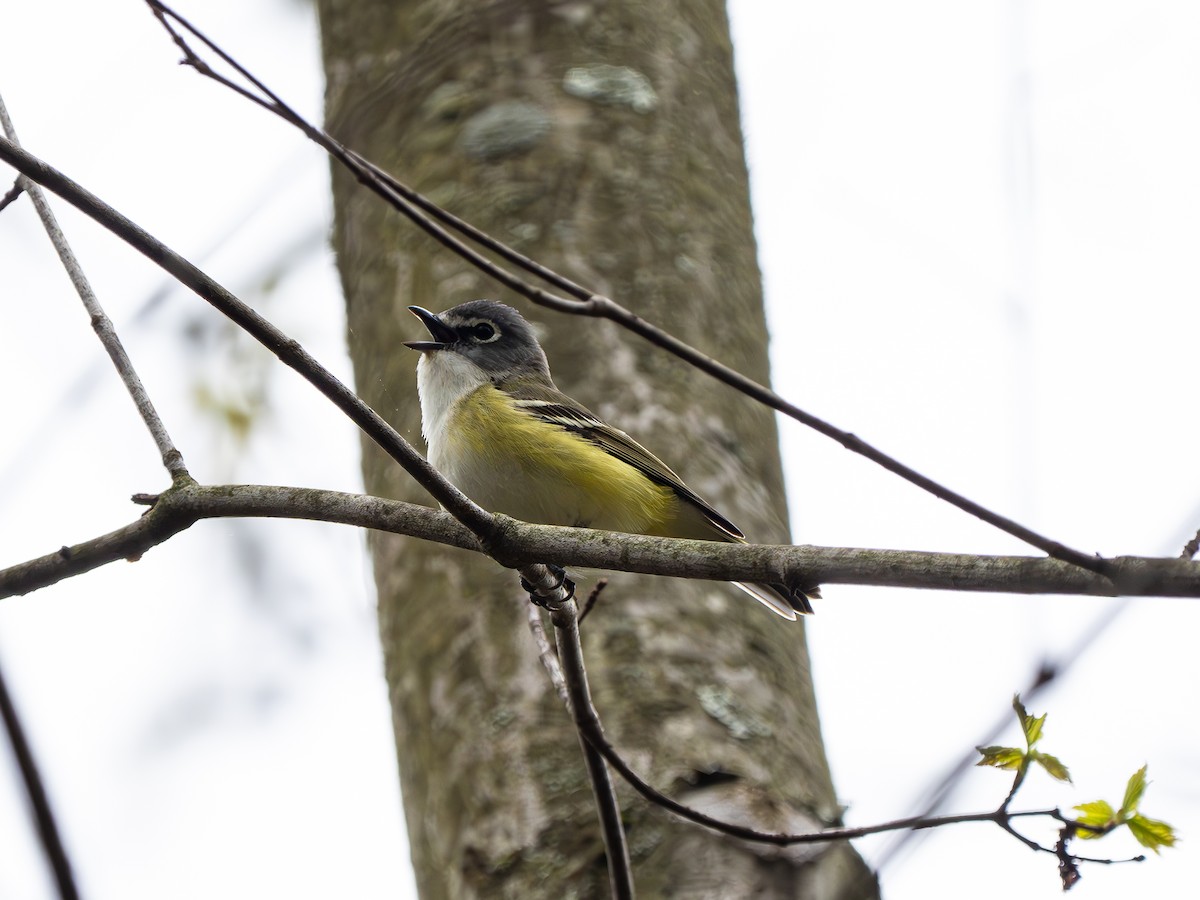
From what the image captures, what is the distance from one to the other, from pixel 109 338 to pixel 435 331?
2157mm

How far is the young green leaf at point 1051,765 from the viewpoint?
2.69 meters

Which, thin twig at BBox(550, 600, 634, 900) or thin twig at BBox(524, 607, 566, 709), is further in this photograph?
thin twig at BBox(524, 607, 566, 709)

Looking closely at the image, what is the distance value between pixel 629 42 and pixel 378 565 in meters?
2.52

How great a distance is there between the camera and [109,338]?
2973mm

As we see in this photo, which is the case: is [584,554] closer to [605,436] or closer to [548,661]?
[548,661]

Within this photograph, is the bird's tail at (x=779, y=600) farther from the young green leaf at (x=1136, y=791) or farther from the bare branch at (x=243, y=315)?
the bare branch at (x=243, y=315)

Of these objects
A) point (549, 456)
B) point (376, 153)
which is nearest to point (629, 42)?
point (376, 153)

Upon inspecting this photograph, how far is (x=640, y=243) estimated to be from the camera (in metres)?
5.15

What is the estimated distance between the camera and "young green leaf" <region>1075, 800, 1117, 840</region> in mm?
2691

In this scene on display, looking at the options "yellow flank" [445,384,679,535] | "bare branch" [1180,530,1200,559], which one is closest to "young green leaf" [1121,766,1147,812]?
"bare branch" [1180,530,1200,559]

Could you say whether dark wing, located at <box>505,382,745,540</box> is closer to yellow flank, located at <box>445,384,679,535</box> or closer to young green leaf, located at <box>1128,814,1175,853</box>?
yellow flank, located at <box>445,384,679,535</box>

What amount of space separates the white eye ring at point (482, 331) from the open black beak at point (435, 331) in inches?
2.6

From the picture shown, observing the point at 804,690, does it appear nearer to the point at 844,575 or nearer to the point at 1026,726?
the point at 1026,726

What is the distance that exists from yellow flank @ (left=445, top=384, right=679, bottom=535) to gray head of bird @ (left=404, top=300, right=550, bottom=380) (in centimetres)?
51
